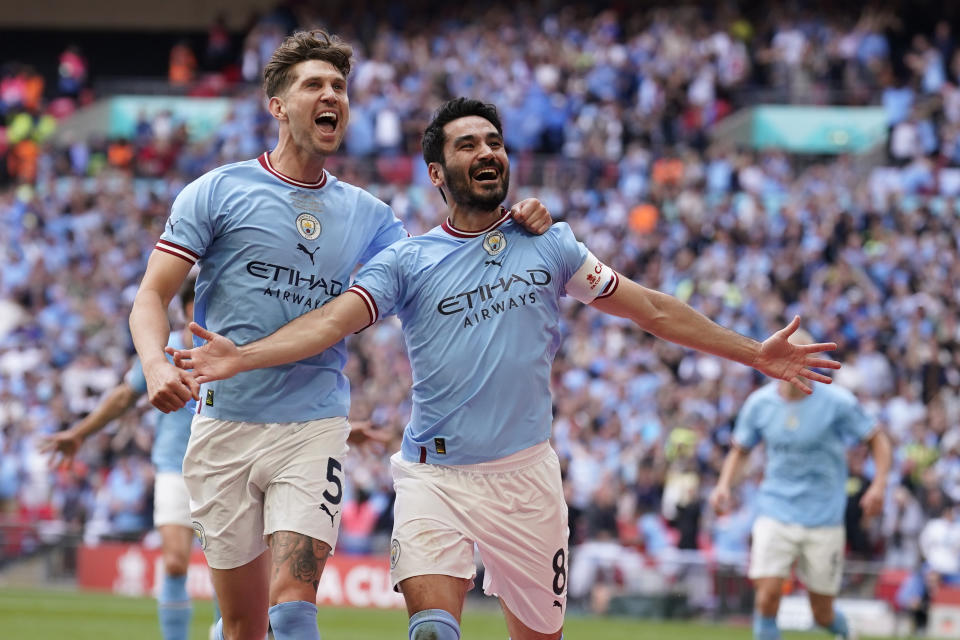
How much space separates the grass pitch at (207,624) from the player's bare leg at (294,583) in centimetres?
705

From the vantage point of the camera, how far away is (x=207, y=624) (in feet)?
49.7

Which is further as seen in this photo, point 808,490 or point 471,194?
point 808,490

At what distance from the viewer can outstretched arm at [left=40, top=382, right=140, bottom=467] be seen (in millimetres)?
9375

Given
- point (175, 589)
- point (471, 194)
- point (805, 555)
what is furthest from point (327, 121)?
point (805, 555)

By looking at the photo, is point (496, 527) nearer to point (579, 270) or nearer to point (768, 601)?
point (579, 270)

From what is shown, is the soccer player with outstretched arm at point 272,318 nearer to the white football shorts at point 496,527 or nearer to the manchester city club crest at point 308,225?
the manchester city club crest at point 308,225

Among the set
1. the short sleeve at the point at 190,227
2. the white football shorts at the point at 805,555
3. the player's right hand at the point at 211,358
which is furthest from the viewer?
the white football shorts at the point at 805,555

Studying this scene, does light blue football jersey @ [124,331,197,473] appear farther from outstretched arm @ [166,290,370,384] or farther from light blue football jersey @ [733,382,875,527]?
light blue football jersey @ [733,382,875,527]

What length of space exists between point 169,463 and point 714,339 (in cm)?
485

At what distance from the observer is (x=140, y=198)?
27.4 metres

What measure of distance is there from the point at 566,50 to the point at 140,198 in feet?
29.1

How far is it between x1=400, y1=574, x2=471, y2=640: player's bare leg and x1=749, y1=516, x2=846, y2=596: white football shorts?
514 cm

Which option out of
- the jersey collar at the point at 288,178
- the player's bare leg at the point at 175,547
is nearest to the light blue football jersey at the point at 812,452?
the player's bare leg at the point at 175,547

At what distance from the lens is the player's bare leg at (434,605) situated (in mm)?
6312
